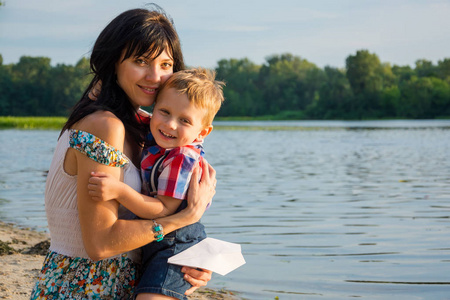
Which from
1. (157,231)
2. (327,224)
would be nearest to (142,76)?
(157,231)

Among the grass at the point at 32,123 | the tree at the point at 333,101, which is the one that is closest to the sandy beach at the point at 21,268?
the grass at the point at 32,123

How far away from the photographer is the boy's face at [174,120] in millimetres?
2623

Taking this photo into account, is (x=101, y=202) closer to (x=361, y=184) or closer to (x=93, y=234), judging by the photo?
(x=93, y=234)

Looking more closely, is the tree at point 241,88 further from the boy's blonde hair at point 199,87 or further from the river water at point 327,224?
the boy's blonde hair at point 199,87

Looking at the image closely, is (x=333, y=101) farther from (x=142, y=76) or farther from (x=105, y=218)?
(x=105, y=218)

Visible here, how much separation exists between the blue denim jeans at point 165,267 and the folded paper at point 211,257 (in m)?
0.03

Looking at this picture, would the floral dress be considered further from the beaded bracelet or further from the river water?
the river water

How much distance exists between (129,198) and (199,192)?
1.07 feet

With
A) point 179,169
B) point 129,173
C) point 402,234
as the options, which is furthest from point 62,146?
point 402,234

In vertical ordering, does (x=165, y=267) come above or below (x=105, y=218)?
below

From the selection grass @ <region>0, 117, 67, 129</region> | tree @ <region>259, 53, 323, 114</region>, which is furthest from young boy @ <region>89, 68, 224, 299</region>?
tree @ <region>259, 53, 323, 114</region>

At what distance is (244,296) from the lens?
5645 mm

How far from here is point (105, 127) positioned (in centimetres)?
246

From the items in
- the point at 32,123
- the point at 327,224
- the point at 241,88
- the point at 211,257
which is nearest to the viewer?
the point at 211,257
